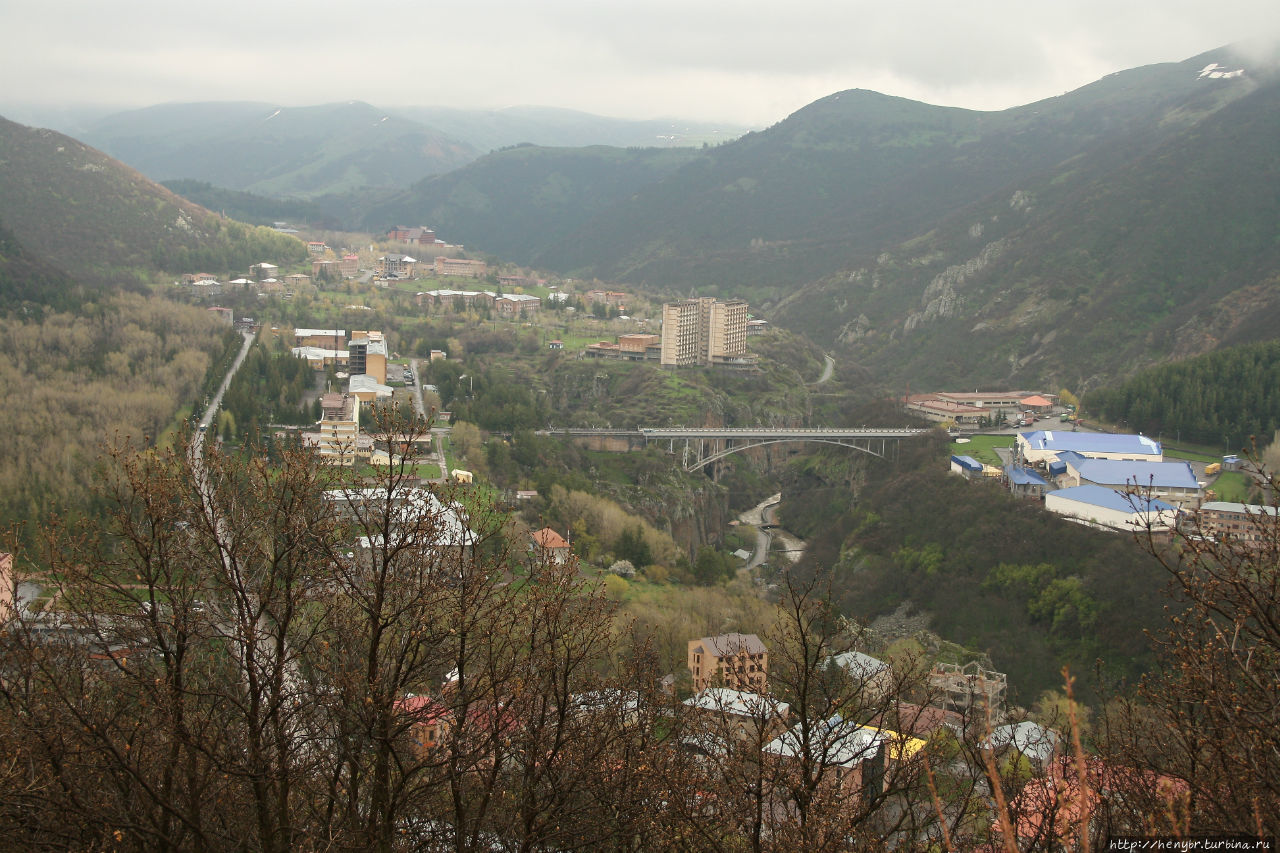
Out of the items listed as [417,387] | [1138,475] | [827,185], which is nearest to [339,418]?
[417,387]

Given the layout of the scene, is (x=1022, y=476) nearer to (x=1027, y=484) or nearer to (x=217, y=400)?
(x=1027, y=484)

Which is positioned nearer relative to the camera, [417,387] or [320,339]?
[417,387]

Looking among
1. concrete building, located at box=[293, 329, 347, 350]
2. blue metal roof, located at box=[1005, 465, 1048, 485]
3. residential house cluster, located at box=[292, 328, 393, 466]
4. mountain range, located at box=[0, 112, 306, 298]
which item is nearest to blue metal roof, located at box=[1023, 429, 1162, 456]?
blue metal roof, located at box=[1005, 465, 1048, 485]

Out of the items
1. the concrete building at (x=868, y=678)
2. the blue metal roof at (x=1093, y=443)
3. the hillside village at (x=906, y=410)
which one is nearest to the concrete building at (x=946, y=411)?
the hillside village at (x=906, y=410)

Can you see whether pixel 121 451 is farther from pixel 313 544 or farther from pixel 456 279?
pixel 456 279

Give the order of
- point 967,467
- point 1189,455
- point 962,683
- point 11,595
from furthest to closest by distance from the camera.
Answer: point 1189,455
point 967,467
point 962,683
point 11,595
